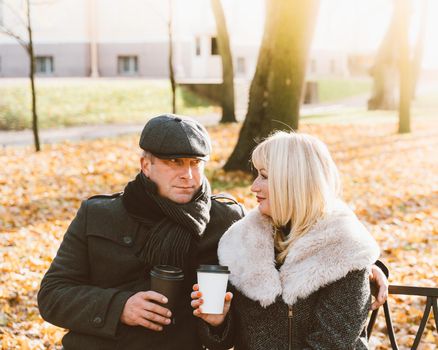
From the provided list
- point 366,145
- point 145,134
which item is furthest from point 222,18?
point 145,134

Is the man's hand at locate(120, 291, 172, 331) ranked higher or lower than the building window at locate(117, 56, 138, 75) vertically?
lower

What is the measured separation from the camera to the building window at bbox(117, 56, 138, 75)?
3634cm

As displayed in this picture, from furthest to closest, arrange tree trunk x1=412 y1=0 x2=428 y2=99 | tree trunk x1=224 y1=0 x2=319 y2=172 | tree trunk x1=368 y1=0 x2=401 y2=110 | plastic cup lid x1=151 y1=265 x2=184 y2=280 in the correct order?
1. tree trunk x1=368 y1=0 x2=401 y2=110
2. tree trunk x1=412 y1=0 x2=428 y2=99
3. tree trunk x1=224 y1=0 x2=319 y2=172
4. plastic cup lid x1=151 y1=265 x2=184 y2=280

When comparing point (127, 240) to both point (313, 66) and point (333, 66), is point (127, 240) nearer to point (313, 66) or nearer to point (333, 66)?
point (313, 66)

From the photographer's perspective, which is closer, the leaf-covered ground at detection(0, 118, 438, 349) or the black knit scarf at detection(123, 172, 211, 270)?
the black knit scarf at detection(123, 172, 211, 270)

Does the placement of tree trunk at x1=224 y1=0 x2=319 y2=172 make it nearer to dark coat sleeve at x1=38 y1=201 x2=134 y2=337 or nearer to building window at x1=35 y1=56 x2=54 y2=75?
dark coat sleeve at x1=38 y1=201 x2=134 y2=337

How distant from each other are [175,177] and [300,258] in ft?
2.35

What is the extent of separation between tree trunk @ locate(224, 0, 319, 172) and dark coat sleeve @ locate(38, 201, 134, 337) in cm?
695

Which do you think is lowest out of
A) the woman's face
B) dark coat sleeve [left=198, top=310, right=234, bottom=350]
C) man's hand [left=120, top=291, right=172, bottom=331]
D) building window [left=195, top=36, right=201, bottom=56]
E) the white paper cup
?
dark coat sleeve [left=198, top=310, right=234, bottom=350]

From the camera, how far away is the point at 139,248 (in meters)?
3.20

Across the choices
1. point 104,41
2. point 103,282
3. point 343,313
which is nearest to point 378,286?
point 343,313

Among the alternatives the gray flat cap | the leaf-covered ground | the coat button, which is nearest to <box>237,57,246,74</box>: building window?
the leaf-covered ground

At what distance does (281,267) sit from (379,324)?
271 centimetres

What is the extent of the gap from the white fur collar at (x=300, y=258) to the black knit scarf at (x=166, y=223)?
0.20m
